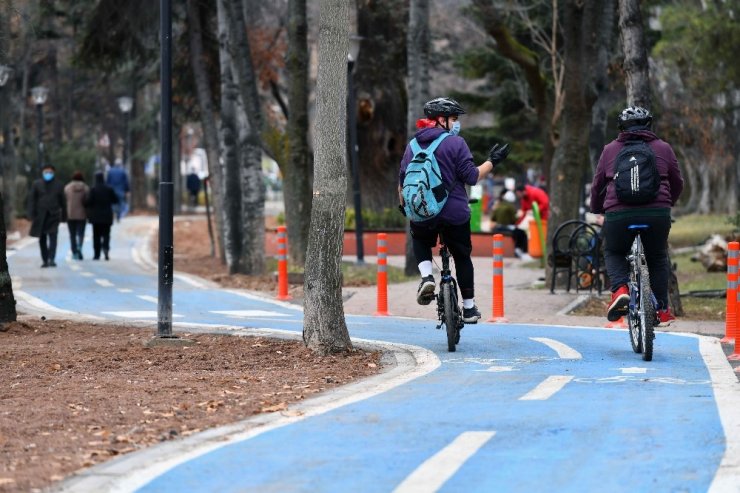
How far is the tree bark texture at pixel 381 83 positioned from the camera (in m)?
38.4

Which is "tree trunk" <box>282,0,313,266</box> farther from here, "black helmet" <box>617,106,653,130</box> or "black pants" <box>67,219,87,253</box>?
"black helmet" <box>617,106,653,130</box>

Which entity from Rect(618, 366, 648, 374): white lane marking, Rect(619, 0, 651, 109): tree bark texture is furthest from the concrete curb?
Rect(619, 0, 651, 109): tree bark texture

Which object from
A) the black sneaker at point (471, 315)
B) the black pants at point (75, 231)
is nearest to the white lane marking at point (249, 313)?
the black sneaker at point (471, 315)

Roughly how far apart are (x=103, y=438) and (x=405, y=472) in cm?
187

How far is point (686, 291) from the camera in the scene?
2231cm

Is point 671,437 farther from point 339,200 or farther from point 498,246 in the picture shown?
point 498,246

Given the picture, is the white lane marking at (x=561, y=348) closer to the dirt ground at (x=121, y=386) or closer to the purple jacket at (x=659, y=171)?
the purple jacket at (x=659, y=171)

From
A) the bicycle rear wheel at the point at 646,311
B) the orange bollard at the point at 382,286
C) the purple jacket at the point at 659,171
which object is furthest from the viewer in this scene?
the orange bollard at the point at 382,286

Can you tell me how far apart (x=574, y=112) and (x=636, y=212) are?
10184 mm

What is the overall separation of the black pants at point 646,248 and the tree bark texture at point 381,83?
1022 inches

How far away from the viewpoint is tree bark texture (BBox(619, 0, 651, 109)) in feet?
57.4

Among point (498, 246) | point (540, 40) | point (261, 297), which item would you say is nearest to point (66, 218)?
point (261, 297)

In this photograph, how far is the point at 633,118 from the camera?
12.1m

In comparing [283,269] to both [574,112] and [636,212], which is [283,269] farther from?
[636,212]
